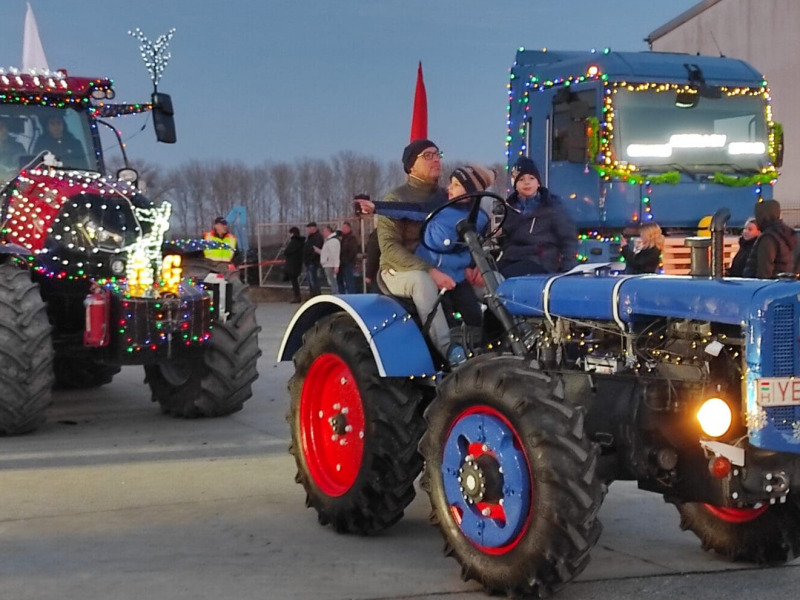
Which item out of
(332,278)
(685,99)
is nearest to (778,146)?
(685,99)

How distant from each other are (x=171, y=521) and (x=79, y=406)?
4513 millimetres

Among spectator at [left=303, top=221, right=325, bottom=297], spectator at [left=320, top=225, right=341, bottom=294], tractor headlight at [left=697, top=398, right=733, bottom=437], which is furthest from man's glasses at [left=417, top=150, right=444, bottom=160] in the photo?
spectator at [left=303, top=221, right=325, bottom=297]

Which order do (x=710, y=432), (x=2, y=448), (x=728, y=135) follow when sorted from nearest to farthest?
1. (x=710, y=432)
2. (x=2, y=448)
3. (x=728, y=135)

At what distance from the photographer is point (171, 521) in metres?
6.01

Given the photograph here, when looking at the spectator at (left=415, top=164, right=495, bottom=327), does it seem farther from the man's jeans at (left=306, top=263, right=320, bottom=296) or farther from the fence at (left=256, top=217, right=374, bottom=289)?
the fence at (left=256, top=217, right=374, bottom=289)

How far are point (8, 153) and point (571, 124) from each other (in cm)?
622

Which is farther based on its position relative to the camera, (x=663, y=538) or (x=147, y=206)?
(x=147, y=206)

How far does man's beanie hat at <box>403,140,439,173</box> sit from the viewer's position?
5.97m

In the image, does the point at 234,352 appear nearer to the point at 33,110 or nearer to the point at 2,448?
the point at 2,448

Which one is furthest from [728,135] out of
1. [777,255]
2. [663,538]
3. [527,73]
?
[663,538]

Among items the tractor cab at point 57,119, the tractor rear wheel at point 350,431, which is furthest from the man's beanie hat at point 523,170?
the tractor cab at point 57,119

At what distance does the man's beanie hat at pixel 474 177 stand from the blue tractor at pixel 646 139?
7443 mm

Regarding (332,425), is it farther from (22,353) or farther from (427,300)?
(22,353)

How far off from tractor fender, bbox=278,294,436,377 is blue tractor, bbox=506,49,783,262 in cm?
777
